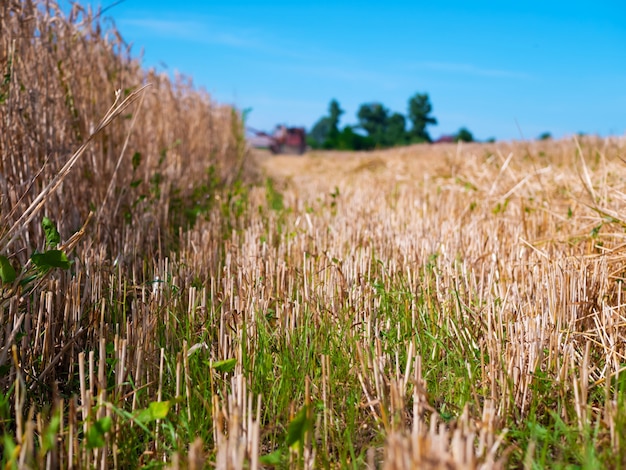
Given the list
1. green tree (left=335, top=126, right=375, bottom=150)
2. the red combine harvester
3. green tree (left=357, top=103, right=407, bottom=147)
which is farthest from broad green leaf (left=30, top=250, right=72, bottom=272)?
green tree (left=357, top=103, right=407, bottom=147)

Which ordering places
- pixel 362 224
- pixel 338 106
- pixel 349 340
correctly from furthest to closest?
1. pixel 338 106
2. pixel 362 224
3. pixel 349 340

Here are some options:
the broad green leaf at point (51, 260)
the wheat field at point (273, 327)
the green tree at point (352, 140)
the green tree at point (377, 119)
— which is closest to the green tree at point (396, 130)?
the green tree at point (377, 119)

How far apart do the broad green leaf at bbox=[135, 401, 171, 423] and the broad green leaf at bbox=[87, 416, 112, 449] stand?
0.11m

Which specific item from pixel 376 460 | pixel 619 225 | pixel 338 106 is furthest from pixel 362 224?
pixel 338 106

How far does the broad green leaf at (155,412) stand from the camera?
1387 mm

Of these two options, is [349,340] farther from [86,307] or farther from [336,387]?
[86,307]

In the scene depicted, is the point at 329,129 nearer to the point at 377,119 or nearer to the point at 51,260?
the point at 377,119

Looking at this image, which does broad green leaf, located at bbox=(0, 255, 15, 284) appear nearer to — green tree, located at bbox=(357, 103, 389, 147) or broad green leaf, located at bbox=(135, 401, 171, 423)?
broad green leaf, located at bbox=(135, 401, 171, 423)

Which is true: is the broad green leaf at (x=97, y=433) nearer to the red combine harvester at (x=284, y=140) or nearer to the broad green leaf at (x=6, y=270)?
the broad green leaf at (x=6, y=270)

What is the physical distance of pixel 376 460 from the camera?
1.51m

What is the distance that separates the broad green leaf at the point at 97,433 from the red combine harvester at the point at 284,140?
107ft

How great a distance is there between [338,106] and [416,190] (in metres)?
77.0

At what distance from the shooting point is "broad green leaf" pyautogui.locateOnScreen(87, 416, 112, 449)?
4.24 feet

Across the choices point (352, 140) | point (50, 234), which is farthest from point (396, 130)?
point (50, 234)
